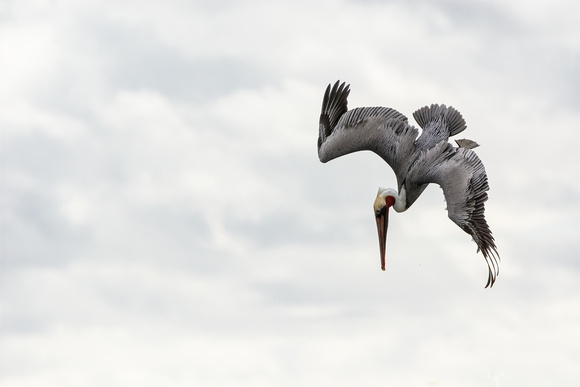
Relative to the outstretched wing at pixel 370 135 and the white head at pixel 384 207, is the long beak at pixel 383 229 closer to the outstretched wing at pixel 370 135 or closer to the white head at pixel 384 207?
the white head at pixel 384 207

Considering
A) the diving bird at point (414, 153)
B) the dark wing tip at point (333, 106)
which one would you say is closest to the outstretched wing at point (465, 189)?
the diving bird at point (414, 153)

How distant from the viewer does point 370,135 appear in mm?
20438

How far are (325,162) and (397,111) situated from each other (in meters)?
1.79

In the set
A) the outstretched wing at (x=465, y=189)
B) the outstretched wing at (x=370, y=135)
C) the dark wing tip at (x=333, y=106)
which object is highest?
the dark wing tip at (x=333, y=106)

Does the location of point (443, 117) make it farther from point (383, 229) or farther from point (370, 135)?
point (383, 229)

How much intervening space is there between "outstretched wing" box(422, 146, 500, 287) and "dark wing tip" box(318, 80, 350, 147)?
10.1 ft

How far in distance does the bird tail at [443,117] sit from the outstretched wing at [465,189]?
1093 mm

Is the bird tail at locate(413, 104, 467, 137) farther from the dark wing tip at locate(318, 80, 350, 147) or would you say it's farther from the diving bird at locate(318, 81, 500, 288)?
the dark wing tip at locate(318, 80, 350, 147)

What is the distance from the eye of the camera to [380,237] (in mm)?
20922

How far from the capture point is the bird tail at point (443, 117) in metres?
20.5

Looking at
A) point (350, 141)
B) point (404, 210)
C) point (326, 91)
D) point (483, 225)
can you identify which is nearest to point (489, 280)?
point (483, 225)

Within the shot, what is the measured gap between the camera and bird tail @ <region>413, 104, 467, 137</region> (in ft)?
67.3

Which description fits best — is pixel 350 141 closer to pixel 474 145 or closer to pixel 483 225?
pixel 474 145

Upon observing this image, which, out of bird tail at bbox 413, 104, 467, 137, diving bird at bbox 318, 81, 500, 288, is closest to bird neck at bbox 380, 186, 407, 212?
diving bird at bbox 318, 81, 500, 288
